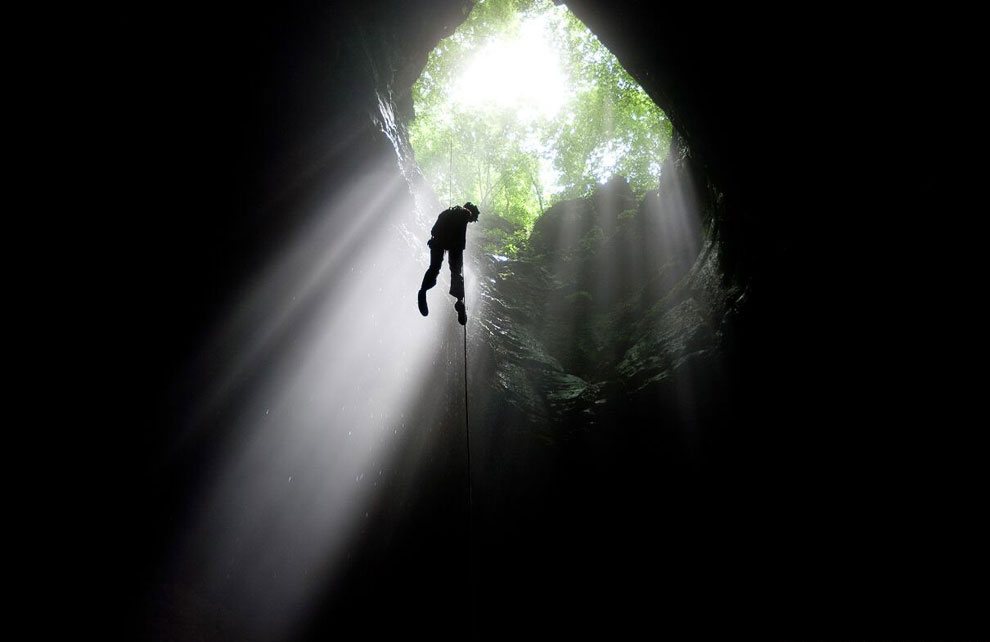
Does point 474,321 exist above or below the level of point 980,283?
above

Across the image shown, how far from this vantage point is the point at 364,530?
7.53m

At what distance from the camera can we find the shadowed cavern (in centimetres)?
505

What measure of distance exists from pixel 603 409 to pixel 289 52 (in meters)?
9.30

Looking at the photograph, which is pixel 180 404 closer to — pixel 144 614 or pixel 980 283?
pixel 144 614

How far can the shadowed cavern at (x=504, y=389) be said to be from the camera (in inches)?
199

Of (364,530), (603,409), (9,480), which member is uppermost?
(603,409)

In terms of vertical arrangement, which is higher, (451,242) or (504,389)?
(504,389)

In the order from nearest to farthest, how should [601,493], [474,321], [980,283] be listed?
[980,283]
[601,493]
[474,321]

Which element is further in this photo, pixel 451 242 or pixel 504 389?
pixel 504 389

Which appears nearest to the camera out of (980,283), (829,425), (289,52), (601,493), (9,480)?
(980,283)

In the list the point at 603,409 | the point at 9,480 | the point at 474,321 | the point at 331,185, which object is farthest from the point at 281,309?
the point at 603,409

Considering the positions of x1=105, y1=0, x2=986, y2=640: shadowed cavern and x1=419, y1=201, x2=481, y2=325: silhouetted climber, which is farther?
x1=419, y1=201, x2=481, y2=325: silhouetted climber

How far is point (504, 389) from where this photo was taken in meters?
10.3

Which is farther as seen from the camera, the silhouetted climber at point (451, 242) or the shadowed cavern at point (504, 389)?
the silhouetted climber at point (451, 242)
